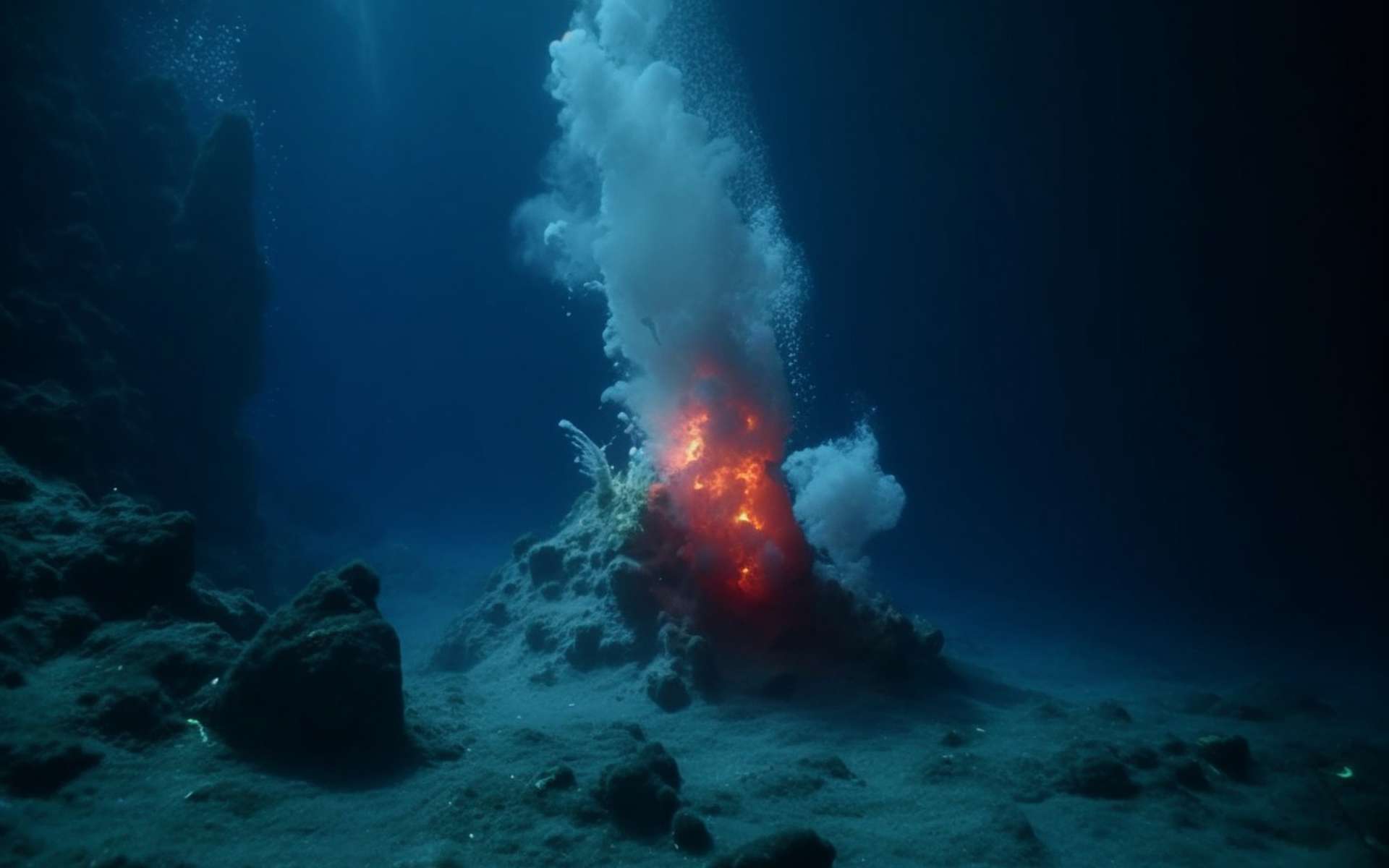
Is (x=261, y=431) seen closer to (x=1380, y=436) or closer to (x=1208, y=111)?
(x=1208, y=111)

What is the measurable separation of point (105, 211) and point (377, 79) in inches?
1935

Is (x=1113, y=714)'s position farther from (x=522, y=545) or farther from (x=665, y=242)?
(x=522, y=545)

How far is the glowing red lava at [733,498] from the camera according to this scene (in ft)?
43.9

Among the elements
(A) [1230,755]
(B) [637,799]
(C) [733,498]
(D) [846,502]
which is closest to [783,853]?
→ (B) [637,799]

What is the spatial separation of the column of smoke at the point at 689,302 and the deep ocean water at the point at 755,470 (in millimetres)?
102

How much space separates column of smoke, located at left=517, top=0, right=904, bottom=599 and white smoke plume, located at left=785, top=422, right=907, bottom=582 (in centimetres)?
88

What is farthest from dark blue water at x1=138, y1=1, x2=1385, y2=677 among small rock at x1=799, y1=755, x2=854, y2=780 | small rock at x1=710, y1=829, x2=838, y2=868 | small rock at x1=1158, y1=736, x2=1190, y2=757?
small rock at x1=710, y1=829, x2=838, y2=868

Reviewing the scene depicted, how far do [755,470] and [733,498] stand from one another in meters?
0.75

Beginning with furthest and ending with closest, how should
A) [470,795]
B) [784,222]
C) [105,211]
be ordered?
1. [784,222]
2. [105,211]
3. [470,795]

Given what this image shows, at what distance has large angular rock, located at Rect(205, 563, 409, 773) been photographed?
7281 millimetres

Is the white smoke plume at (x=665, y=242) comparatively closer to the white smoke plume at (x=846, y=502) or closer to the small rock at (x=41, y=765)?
the white smoke plume at (x=846, y=502)

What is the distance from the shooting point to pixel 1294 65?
25.4 metres

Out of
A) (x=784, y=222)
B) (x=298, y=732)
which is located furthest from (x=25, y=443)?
(x=784, y=222)

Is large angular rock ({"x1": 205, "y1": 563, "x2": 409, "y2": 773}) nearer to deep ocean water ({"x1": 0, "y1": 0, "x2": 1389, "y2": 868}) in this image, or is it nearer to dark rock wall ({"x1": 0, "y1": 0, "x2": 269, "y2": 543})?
deep ocean water ({"x1": 0, "y1": 0, "x2": 1389, "y2": 868})
